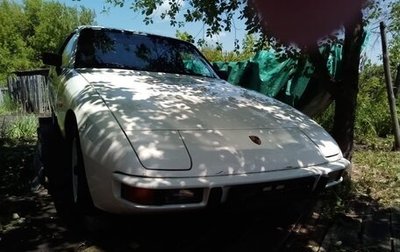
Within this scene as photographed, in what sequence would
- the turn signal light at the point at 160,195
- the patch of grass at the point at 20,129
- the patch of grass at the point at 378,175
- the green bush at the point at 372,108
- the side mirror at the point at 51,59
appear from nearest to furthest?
the turn signal light at the point at 160,195
the patch of grass at the point at 378,175
the side mirror at the point at 51,59
the patch of grass at the point at 20,129
the green bush at the point at 372,108

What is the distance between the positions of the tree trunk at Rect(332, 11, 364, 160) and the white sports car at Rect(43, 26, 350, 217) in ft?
3.54

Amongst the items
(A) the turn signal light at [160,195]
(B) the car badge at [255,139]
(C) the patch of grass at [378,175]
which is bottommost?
(C) the patch of grass at [378,175]

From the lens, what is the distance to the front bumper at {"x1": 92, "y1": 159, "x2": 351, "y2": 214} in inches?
95.0

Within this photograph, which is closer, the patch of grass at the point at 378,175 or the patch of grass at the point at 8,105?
the patch of grass at the point at 378,175

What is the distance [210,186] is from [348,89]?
2.65m

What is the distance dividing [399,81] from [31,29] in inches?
1649

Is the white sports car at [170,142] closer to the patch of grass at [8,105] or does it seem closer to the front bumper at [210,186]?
the front bumper at [210,186]

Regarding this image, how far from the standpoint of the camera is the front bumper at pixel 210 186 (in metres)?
2.41

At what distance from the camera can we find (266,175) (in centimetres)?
269

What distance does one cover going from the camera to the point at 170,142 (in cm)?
269

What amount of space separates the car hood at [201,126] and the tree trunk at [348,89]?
109 centimetres

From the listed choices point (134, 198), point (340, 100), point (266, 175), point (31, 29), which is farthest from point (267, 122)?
point (31, 29)

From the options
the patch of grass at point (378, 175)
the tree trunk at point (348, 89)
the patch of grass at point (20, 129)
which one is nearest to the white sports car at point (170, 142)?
the tree trunk at point (348, 89)

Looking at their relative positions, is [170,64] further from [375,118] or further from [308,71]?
[375,118]
